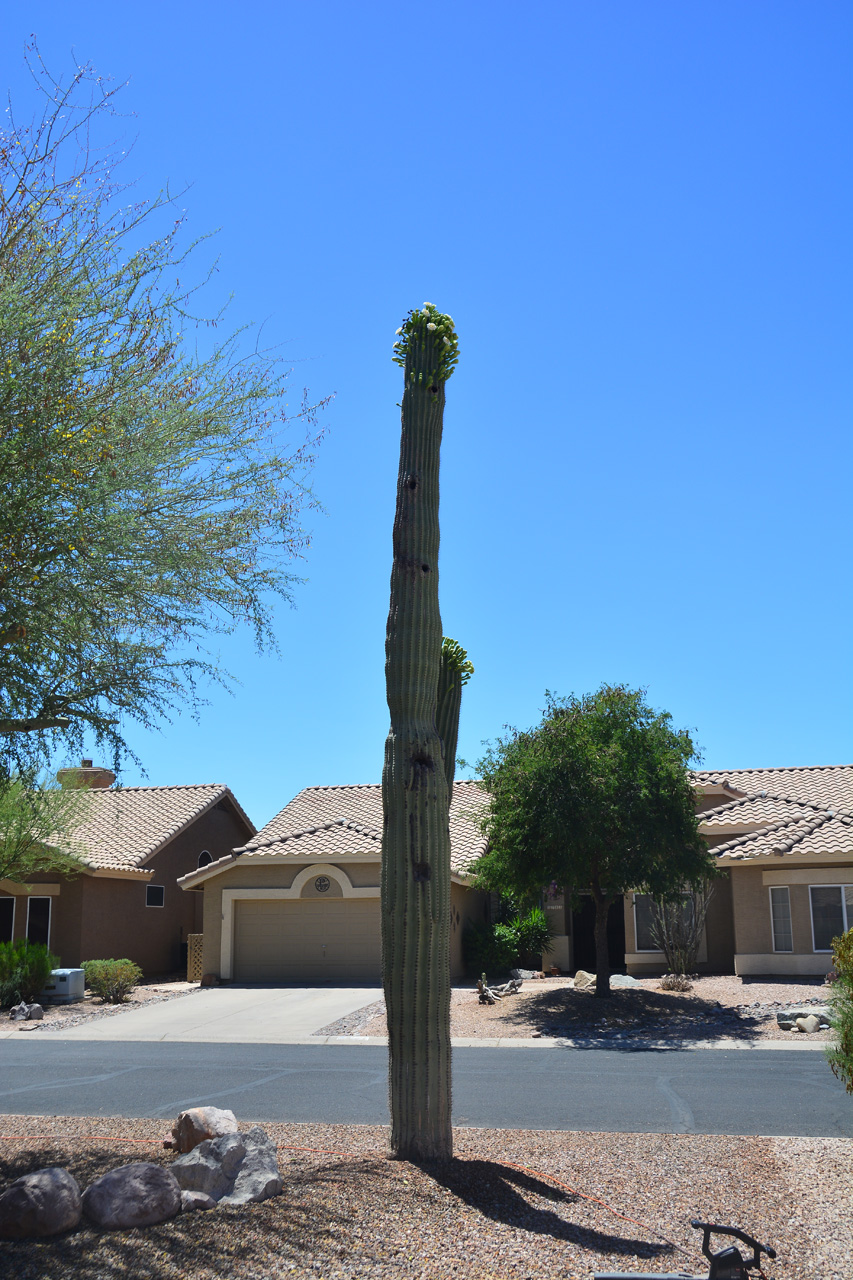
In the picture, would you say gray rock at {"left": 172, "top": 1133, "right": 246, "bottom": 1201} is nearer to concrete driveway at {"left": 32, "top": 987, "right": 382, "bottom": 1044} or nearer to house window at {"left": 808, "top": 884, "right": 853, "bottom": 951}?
concrete driveway at {"left": 32, "top": 987, "right": 382, "bottom": 1044}

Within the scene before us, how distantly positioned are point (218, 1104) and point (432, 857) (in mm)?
5764

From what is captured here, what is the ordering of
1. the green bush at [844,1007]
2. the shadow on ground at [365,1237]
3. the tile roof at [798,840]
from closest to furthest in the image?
the shadow on ground at [365,1237] → the green bush at [844,1007] → the tile roof at [798,840]

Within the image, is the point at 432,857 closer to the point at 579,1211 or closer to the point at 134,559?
the point at 579,1211

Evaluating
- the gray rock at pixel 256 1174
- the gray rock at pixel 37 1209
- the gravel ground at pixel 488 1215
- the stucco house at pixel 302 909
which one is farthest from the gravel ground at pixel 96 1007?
the gray rock at pixel 37 1209

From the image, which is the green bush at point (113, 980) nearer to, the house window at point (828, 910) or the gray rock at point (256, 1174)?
the house window at point (828, 910)

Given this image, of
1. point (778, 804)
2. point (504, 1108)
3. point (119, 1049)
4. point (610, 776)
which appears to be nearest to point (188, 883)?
point (119, 1049)

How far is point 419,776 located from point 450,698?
3.47ft

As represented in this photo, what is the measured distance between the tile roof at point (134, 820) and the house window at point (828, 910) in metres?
16.8

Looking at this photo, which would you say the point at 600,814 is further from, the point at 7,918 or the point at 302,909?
the point at 7,918

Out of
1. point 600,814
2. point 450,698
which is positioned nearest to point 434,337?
point 450,698

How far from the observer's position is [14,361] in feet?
24.6

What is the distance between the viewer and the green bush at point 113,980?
2381 cm

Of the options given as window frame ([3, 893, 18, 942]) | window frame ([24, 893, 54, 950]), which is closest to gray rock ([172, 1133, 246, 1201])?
window frame ([24, 893, 54, 950])

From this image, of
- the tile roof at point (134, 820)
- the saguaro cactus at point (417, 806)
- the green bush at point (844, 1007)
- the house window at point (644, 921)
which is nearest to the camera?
the saguaro cactus at point (417, 806)
